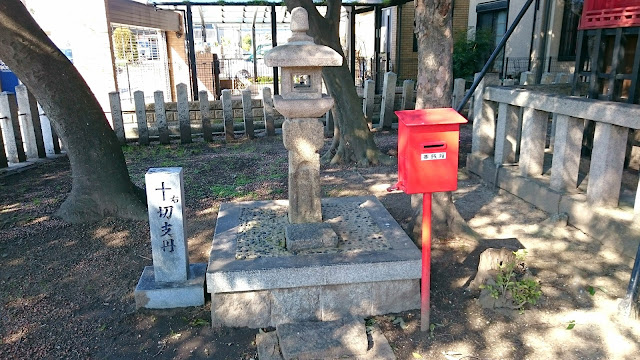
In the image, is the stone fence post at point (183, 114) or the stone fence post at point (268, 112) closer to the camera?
the stone fence post at point (183, 114)

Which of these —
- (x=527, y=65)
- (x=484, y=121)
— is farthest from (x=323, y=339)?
(x=527, y=65)

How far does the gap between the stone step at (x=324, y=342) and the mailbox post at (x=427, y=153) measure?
0.72 meters

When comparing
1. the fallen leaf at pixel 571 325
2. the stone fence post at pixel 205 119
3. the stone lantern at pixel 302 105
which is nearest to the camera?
the fallen leaf at pixel 571 325

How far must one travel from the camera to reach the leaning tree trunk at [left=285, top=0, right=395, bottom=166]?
848 cm

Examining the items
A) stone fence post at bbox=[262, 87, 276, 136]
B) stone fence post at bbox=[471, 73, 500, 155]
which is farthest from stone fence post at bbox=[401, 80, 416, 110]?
stone fence post at bbox=[471, 73, 500, 155]

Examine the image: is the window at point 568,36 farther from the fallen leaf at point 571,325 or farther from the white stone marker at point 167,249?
the white stone marker at point 167,249

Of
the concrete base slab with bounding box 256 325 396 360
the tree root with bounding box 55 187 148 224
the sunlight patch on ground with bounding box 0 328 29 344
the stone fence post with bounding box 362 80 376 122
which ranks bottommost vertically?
the sunlight patch on ground with bounding box 0 328 29 344

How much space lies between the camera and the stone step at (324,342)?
3.58m

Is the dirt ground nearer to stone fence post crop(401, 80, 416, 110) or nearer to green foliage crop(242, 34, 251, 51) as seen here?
stone fence post crop(401, 80, 416, 110)

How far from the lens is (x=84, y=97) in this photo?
20.0ft

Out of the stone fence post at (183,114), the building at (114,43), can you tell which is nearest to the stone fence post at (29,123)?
the stone fence post at (183,114)

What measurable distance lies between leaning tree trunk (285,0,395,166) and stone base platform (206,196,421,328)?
4.40 meters

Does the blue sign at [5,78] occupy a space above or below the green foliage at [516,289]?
above

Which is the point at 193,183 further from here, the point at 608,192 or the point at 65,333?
the point at 608,192
